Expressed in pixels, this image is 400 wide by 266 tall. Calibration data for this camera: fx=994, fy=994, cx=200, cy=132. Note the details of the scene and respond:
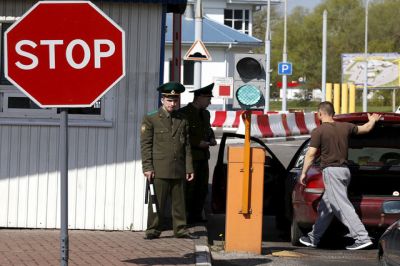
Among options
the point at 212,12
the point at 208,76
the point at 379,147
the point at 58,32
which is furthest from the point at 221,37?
the point at 58,32

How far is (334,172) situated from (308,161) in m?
0.33

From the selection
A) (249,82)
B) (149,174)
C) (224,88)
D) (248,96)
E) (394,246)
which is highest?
(224,88)

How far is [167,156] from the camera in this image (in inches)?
437

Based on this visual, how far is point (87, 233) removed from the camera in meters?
11.5

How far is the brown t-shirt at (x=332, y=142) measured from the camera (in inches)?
447

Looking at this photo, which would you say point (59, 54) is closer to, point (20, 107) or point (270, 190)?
point (20, 107)

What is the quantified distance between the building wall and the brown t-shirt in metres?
1.96

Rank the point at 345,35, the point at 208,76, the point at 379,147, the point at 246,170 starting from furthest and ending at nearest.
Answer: the point at 345,35 → the point at 208,76 → the point at 379,147 → the point at 246,170

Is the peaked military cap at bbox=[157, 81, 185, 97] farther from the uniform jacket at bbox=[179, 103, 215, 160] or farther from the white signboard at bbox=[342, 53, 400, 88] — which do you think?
the white signboard at bbox=[342, 53, 400, 88]

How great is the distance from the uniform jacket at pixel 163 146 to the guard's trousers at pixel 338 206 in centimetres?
157

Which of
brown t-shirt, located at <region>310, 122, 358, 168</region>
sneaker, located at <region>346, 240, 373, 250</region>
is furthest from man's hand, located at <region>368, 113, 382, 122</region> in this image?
sneaker, located at <region>346, 240, 373, 250</region>

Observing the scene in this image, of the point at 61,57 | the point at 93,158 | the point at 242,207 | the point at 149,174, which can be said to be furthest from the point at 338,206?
the point at 61,57

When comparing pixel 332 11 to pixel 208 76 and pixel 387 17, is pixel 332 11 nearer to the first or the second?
pixel 387 17

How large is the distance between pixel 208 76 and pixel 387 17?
49.3 m
